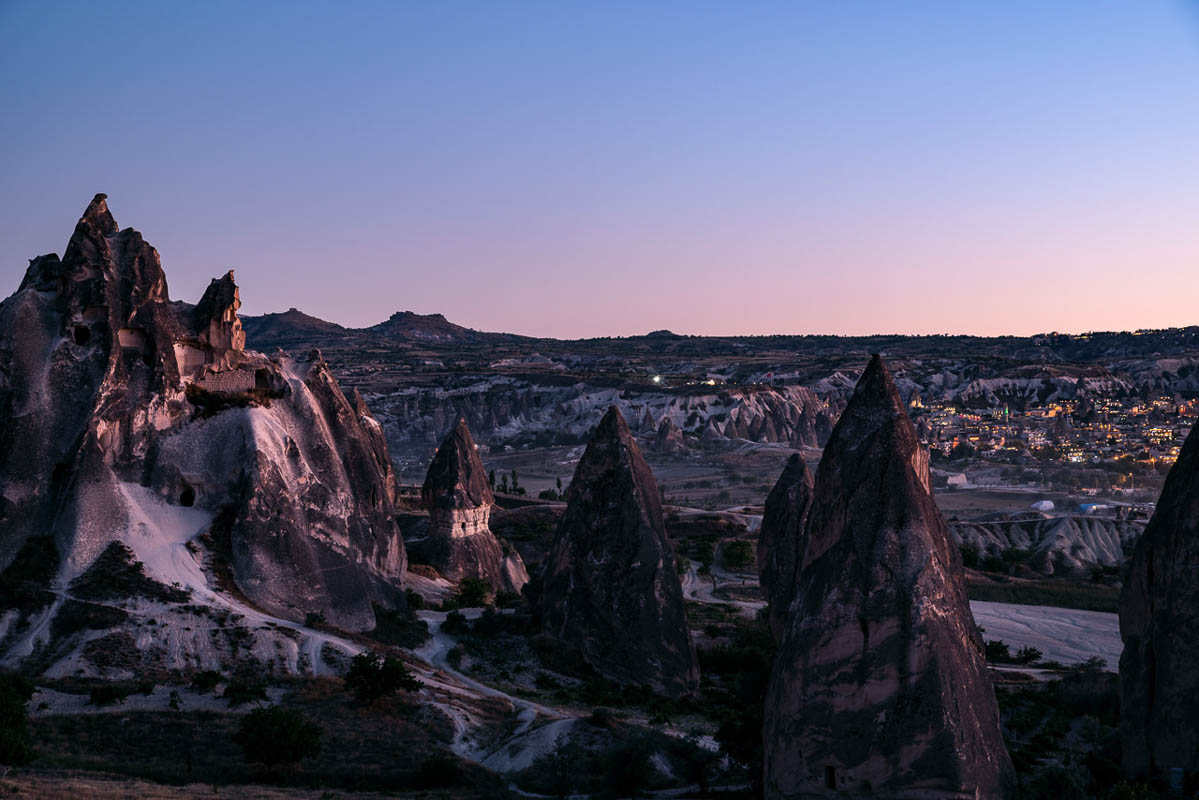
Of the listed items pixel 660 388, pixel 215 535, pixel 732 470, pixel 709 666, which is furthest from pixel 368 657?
pixel 660 388

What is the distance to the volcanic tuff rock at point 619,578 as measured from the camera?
31.2 meters

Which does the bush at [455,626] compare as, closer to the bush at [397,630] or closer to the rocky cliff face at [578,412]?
the bush at [397,630]

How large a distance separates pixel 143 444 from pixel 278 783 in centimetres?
1553

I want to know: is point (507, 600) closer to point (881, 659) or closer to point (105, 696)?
point (105, 696)

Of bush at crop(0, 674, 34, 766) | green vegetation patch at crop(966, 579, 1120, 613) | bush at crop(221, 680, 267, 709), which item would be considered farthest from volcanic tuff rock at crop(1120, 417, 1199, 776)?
green vegetation patch at crop(966, 579, 1120, 613)

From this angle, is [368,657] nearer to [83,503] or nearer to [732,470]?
[83,503]

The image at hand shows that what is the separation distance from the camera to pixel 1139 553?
2073 cm

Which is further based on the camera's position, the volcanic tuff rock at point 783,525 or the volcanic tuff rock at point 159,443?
the volcanic tuff rock at point 783,525

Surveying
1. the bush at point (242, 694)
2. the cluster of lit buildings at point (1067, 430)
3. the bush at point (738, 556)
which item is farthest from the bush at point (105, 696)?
the cluster of lit buildings at point (1067, 430)

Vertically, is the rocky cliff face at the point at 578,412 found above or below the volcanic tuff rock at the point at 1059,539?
above

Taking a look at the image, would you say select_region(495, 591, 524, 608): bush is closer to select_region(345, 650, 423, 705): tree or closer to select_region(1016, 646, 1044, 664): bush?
select_region(345, 650, 423, 705): tree

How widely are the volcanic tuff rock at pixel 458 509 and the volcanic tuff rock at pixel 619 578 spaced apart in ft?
54.5

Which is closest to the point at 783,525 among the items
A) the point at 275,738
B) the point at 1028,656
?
the point at 1028,656

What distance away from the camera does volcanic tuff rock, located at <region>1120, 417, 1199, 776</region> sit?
18.6 meters
